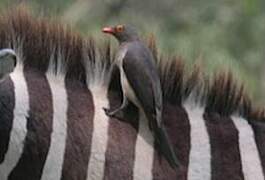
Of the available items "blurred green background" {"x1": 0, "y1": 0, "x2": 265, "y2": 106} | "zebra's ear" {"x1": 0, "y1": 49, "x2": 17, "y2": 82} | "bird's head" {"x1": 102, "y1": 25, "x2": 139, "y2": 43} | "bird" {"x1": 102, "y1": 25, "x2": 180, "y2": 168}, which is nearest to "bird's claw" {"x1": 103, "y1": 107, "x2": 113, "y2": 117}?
"bird" {"x1": 102, "y1": 25, "x2": 180, "y2": 168}

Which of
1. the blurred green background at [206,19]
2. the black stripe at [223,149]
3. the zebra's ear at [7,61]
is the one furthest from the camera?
the blurred green background at [206,19]

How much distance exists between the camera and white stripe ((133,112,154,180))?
3.27 metres

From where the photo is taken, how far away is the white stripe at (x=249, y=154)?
3.40 metres

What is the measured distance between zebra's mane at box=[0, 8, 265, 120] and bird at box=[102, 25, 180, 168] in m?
0.09

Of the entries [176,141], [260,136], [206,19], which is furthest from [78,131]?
[206,19]

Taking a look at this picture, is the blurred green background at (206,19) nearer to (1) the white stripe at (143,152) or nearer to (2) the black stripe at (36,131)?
(1) the white stripe at (143,152)

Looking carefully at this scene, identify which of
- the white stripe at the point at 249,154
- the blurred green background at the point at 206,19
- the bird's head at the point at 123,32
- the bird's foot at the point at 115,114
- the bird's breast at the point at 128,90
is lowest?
the white stripe at the point at 249,154

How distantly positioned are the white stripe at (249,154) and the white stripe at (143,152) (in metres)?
0.31

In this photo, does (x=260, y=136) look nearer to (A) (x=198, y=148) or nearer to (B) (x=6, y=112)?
(A) (x=198, y=148)

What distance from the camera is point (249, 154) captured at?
343 centimetres

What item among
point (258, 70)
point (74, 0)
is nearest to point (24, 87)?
point (258, 70)

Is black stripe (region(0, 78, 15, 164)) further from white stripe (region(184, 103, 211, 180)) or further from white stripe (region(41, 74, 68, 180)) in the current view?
white stripe (region(184, 103, 211, 180))

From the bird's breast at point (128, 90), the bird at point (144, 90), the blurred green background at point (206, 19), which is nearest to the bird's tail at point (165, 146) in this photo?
the bird at point (144, 90)

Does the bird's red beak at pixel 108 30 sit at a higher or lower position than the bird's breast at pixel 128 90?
higher
